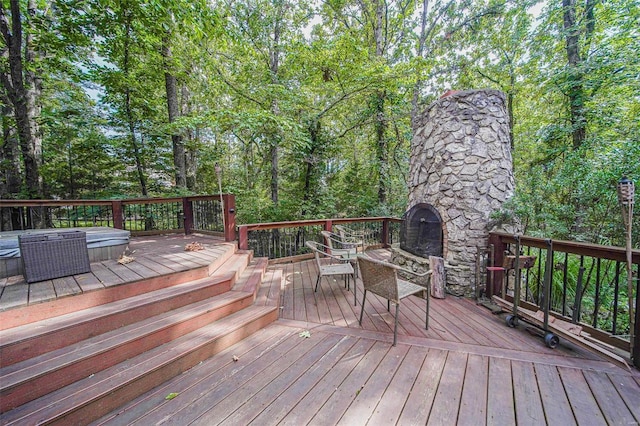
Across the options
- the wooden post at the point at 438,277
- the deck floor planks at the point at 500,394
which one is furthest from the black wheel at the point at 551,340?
the wooden post at the point at 438,277

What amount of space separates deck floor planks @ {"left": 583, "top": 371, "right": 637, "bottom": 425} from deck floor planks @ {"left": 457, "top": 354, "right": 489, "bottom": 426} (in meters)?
0.60

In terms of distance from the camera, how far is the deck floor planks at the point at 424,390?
4.74 feet

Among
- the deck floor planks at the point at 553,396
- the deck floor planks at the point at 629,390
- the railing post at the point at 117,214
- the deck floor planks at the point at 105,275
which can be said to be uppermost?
the railing post at the point at 117,214

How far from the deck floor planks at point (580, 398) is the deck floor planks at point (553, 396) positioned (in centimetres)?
3

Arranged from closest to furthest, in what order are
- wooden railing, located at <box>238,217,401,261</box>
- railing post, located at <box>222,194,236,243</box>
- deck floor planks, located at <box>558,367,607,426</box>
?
1. deck floor planks, located at <box>558,367,607,426</box>
2. railing post, located at <box>222,194,236,243</box>
3. wooden railing, located at <box>238,217,401,261</box>

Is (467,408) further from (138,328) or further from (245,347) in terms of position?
(138,328)

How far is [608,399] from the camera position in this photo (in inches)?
62.1

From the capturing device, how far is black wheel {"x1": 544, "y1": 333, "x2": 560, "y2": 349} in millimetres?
2145

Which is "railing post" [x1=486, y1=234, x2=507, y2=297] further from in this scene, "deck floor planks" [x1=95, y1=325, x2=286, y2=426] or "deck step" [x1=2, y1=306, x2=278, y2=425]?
"deck step" [x1=2, y1=306, x2=278, y2=425]

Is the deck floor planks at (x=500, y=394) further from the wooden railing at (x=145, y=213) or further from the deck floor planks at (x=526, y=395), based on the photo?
the wooden railing at (x=145, y=213)

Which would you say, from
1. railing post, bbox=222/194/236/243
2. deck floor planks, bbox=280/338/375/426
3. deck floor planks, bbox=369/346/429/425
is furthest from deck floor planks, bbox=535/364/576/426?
railing post, bbox=222/194/236/243

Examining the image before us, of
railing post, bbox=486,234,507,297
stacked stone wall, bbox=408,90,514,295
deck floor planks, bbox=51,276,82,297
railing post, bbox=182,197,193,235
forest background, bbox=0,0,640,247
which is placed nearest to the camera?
deck floor planks, bbox=51,276,82,297

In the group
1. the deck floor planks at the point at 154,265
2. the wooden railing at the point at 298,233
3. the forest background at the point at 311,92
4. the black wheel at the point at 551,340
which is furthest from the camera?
the wooden railing at the point at 298,233

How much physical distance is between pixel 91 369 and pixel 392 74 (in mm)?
6950
